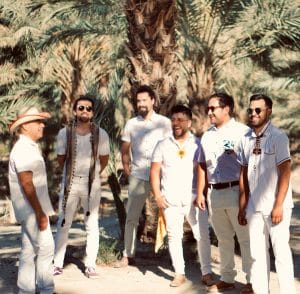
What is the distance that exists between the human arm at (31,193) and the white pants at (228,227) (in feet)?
5.28

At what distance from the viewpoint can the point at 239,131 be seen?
6570mm

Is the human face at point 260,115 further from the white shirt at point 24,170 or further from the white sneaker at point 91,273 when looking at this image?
the white sneaker at point 91,273

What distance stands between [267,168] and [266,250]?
701mm

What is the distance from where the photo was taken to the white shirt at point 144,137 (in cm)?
768

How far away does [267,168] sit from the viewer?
5.82 meters

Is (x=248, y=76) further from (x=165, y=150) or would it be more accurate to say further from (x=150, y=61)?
(x=165, y=150)

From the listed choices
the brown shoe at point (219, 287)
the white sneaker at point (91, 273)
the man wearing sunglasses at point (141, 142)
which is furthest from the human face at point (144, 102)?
the brown shoe at point (219, 287)

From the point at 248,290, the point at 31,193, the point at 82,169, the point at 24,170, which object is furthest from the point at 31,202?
the point at 248,290

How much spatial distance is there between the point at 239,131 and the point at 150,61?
246 centimetres

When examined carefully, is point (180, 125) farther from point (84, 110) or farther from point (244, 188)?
point (244, 188)

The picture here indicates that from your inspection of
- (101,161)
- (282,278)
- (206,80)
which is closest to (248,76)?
(206,80)

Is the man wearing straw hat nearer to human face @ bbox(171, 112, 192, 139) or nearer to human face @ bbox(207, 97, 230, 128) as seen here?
human face @ bbox(171, 112, 192, 139)

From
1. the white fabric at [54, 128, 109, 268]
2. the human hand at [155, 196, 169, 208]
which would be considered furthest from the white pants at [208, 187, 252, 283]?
the white fabric at [54, 128, 109, 268]

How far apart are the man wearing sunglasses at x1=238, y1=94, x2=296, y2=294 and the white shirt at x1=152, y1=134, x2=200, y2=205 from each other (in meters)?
1.08
